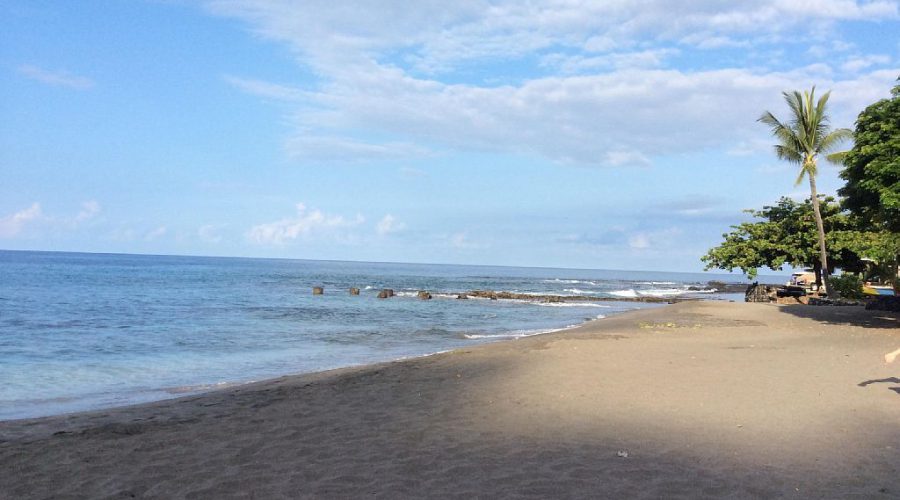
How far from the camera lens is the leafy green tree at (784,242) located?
3362 centimetres

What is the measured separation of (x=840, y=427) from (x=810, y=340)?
1022 cm

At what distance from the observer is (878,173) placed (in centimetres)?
1620

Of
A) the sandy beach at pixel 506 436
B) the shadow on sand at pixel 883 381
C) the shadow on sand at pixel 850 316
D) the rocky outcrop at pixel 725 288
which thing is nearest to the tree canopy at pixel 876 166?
the shadow on sand at pixel 850 316

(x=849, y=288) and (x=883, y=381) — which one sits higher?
(x=849, y=288)

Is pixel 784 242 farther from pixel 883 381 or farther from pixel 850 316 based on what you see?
pixel 883 381

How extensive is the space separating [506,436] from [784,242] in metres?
33.8

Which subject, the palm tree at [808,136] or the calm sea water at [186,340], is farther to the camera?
the palm tree at [808,136]

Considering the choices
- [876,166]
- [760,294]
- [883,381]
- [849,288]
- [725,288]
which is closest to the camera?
[883,381]

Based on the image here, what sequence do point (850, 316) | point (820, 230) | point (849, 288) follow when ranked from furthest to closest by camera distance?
point (849, 288), point (820, 230), point (850, 316)

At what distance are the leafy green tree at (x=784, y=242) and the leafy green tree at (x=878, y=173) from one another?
44.3 feet

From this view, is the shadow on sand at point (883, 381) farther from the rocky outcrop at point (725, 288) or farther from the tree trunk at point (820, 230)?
the rocky outcrop at point (725, 288)

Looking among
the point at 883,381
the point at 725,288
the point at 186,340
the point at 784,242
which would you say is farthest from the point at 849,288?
the point at 725,288

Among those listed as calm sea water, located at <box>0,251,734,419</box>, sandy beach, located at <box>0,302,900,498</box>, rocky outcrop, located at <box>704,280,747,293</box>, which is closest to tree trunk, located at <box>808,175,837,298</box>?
calm sea water, located at <box>0,251,734,419</box>

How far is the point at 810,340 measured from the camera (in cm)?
1602
